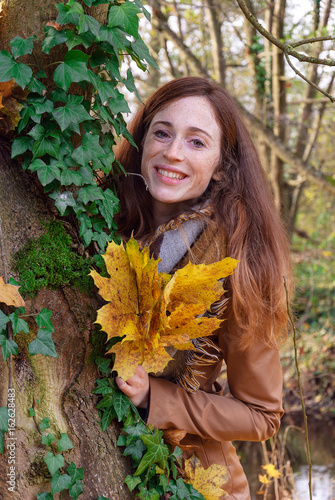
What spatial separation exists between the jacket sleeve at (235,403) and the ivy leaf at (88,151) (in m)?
0.76

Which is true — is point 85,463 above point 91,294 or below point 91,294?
below

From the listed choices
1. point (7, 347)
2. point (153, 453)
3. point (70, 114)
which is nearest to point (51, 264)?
point (7, 347)

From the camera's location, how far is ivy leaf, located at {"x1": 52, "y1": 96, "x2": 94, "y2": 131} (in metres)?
1.33

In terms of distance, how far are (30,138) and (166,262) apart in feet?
2.11

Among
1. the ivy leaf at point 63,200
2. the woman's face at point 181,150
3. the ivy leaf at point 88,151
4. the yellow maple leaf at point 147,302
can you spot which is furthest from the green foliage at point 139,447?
the woman's face at point 181,150

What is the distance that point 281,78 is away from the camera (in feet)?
19.0

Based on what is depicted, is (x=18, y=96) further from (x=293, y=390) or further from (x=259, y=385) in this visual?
(x=293, y=390)

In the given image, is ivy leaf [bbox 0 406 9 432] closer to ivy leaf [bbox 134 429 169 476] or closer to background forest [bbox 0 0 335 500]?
ivy leaf [bbox 134 429 169 476]

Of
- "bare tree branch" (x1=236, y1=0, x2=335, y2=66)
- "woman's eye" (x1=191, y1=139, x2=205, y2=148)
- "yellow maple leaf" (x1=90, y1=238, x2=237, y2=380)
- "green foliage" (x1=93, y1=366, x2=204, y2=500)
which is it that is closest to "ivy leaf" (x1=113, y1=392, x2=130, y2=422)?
"green foliage" (x1=93, y1=366, x2=204, y2=500)

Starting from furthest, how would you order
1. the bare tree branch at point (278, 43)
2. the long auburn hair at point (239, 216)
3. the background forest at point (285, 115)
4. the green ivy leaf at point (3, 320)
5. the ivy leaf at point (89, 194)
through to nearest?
1. the background forest at point (285, 115)
2. the long auburn hair at point (239, 216)
3. the bare tree branch at point (278, 43)
4. the ivy leaf at point (89, 194)
5. the green ivy leaf at point (3, 320)

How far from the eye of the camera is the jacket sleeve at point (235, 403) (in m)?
1.64

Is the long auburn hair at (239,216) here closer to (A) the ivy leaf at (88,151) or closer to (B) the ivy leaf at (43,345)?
(A) the ivy leaf at (88,151)

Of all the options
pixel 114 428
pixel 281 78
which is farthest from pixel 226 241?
pixel 281 78

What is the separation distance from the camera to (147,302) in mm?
1425
